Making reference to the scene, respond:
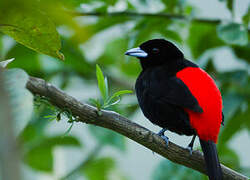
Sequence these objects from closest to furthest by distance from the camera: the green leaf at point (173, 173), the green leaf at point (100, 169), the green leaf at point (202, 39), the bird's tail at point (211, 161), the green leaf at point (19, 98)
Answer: the green leaf at point (19, 98), the bird's tail at point (211, 161), the green leaf at point (173, 173), the green leaf at point (202, 39), the green leaf at point (100, 169)

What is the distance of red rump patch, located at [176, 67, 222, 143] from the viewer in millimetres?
2580

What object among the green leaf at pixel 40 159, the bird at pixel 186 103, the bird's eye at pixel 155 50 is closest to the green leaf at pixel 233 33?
the bird at pixel 186 103

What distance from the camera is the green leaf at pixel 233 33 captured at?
3115 mm

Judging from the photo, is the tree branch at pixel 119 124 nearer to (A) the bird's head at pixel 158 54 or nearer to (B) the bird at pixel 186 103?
(B) the bird at pixel 186 103

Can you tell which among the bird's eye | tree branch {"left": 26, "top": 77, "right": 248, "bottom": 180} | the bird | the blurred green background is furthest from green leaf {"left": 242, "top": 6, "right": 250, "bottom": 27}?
tree branch {"left": 26, "top": 77, "right": 248, "bottom": 180}

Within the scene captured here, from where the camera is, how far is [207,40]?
395 centimetres

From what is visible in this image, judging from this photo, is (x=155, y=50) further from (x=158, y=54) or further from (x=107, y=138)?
(x=107, y=138)

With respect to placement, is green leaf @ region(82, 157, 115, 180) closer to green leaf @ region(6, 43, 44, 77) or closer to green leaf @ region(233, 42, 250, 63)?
green leaf @ region(6, 43, 44, 77)

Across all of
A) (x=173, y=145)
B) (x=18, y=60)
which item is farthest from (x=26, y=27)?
(x=18, y=60)

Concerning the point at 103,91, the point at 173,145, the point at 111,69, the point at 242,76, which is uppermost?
the point at 103,91

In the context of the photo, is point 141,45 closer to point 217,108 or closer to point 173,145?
point 217,108

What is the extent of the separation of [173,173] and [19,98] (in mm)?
2746

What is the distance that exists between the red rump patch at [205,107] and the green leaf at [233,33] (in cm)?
50

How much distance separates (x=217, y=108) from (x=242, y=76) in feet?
3.93
